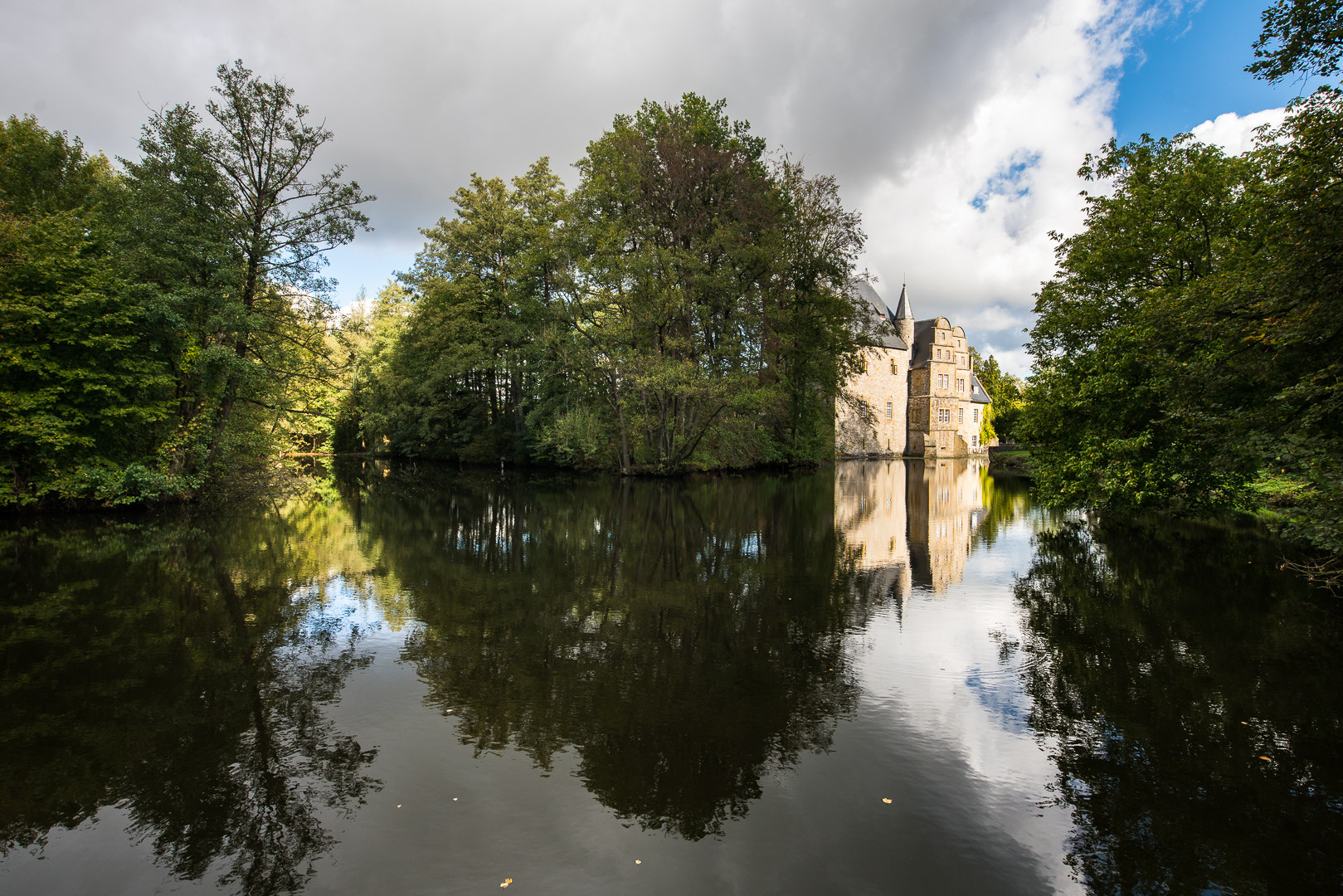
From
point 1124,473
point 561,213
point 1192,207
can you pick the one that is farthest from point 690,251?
point 1124,473

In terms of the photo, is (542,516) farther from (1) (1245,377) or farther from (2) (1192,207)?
(2) (1192,207)

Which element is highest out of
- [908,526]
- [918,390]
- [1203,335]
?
[918,390]

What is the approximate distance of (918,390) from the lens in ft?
193

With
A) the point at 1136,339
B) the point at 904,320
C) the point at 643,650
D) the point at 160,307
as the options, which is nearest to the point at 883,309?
the point at 904,320

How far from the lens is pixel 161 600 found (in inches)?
329

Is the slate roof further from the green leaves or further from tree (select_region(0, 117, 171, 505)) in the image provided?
tree (select_region(0, 117, 171, 505))

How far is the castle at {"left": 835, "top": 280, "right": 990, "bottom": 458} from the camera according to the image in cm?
5675

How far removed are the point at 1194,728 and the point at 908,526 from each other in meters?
11.1

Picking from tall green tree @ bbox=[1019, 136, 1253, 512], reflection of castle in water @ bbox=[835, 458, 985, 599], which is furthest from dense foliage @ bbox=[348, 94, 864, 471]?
tall green tree @ bbox=[1019, 136, 1253, 512]

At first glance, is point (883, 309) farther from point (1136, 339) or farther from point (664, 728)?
point (664, 728)

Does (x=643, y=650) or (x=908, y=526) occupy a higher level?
(x=908, y=526)

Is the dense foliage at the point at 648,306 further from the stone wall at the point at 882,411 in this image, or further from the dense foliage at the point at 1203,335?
the stone wall at the point at 882,411

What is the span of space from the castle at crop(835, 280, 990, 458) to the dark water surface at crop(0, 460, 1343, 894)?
4792 cm

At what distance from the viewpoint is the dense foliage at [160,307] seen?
44.6 ft
